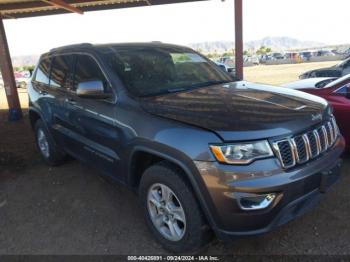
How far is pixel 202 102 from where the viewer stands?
321 centimetres

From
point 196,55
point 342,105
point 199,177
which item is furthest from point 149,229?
point 342,105

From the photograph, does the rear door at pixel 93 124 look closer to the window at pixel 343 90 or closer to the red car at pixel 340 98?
the red car at pixel 340 98

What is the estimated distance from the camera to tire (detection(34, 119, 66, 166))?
17.6 feet

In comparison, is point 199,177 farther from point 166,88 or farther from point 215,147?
point 166,88

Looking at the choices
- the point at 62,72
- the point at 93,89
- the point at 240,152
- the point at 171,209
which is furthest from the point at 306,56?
the point at 240,152

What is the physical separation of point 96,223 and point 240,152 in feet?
6.52

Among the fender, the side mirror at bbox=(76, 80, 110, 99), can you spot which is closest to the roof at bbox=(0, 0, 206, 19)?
the side mirror at bbox=(76, 80, 110, 99)

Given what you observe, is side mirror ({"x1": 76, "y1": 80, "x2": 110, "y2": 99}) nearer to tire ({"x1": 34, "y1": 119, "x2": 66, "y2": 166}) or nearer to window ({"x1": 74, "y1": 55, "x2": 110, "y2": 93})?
window ({"x1": 74, "y1": 55, "x2": 110, "y2": 93})

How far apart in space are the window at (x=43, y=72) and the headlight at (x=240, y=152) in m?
3.50

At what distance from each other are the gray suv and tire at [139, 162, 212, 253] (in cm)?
1

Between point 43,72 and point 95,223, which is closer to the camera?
point 95,223

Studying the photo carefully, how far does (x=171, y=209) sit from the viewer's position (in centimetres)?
310

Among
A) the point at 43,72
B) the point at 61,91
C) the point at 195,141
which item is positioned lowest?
the point at 195,141

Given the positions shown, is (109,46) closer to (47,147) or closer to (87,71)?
(87,71)
